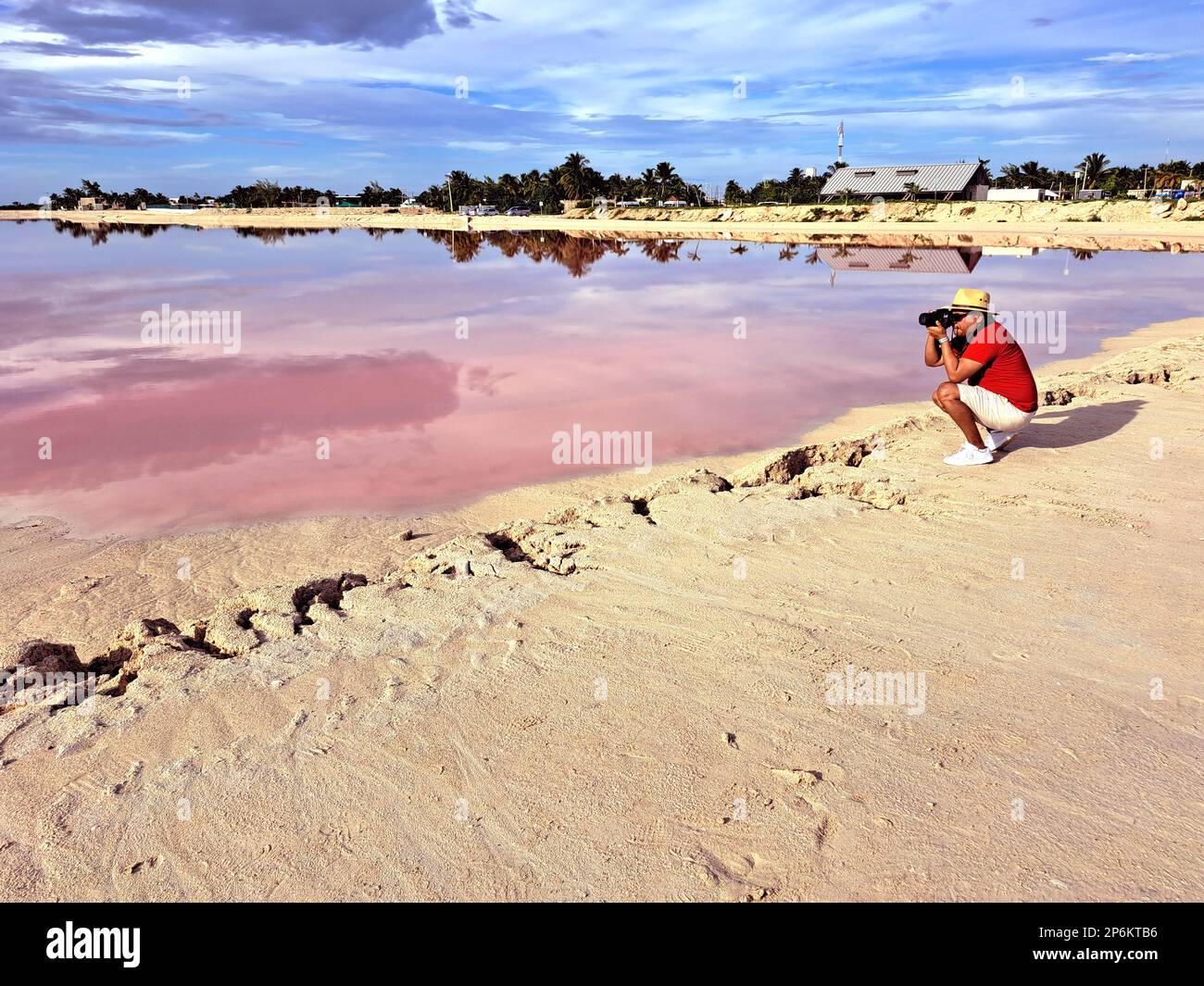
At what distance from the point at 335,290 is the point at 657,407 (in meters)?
19.0

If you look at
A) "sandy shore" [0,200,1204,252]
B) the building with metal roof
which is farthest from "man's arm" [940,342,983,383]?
the building with metal roof

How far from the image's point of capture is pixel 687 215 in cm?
7838

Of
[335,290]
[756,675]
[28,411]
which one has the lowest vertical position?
[756,675]

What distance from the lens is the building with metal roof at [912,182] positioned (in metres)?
69.4

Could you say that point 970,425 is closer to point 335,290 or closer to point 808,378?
point 808,378

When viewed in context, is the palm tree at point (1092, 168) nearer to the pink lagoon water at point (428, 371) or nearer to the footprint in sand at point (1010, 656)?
the pink lagoon water at point (428, 371)

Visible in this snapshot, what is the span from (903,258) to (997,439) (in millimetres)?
33021

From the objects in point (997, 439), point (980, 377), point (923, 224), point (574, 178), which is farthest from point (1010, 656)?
point (574, 178)

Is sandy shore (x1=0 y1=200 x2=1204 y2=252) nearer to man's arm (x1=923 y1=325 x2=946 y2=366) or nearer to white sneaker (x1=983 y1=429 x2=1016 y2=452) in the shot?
white sneaker (x1=983 y1=429 x2=1016 y2=452)

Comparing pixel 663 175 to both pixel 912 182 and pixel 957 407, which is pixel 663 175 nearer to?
pixel 912 182

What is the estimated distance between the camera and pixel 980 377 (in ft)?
25.8

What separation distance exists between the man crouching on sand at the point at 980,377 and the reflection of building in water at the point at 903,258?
86.2ft

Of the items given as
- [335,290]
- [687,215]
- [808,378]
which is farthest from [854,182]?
[808,378]
